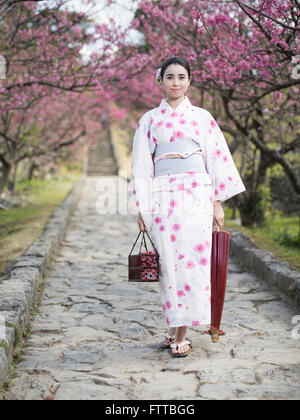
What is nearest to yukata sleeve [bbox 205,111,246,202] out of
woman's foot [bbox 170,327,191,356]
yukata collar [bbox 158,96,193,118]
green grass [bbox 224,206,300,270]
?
yukata collar [bbox 158,96,193,118]

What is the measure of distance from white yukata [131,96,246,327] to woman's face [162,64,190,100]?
11 cm

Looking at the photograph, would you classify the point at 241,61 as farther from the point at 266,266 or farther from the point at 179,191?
the point at 179,191

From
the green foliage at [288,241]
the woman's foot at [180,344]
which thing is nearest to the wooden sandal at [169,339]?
the woman's foot at [180,344]

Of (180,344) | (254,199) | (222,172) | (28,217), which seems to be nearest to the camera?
(180,344)

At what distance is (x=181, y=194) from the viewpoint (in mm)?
3852

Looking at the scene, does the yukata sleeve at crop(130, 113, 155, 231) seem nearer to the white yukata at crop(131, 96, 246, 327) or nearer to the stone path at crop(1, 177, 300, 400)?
the white yukata at crop(131, 96, 246, 327)

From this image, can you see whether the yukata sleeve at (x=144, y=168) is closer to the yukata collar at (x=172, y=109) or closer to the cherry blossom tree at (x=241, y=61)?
the yukata collar at (x=172, y=109)

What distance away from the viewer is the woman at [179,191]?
3.82 meters

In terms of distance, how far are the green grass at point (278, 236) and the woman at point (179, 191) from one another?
2.43m

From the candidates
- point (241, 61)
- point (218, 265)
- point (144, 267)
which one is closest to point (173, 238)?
point (144, 267)

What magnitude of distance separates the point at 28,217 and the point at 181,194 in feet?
26.6

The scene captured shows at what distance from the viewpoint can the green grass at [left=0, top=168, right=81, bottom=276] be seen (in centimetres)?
770

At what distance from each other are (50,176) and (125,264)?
58.7 feet
